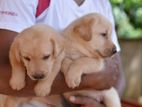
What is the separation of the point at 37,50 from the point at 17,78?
0.47ft

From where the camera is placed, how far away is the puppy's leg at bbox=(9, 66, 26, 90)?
5.40ft

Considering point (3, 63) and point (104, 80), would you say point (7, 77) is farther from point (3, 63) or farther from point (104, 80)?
point (104, 80)

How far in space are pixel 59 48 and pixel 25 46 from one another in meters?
0.11

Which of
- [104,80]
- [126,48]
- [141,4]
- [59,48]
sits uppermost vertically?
[59,48]

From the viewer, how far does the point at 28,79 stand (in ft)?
5.43

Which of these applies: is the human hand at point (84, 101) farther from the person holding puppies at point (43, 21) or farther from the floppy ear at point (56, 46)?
the floppy ear at point (56, 46)

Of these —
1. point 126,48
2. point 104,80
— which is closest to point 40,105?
point 104,80

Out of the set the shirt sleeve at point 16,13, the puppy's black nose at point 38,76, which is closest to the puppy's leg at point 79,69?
the puppy's black nose at point 38,76

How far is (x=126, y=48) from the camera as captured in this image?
589cm

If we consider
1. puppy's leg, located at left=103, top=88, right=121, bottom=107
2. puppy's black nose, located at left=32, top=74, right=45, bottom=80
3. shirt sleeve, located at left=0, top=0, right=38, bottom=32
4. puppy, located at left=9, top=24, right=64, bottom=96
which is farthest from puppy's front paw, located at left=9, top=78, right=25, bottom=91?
puppy's leg, located at left=103, top=88, right=121, bottom=107

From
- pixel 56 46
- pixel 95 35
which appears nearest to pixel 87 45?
pixel 95 35

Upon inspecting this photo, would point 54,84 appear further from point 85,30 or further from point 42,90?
point 85,30

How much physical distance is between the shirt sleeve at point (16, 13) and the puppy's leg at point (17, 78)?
0.20m

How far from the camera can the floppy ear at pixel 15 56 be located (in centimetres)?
161
